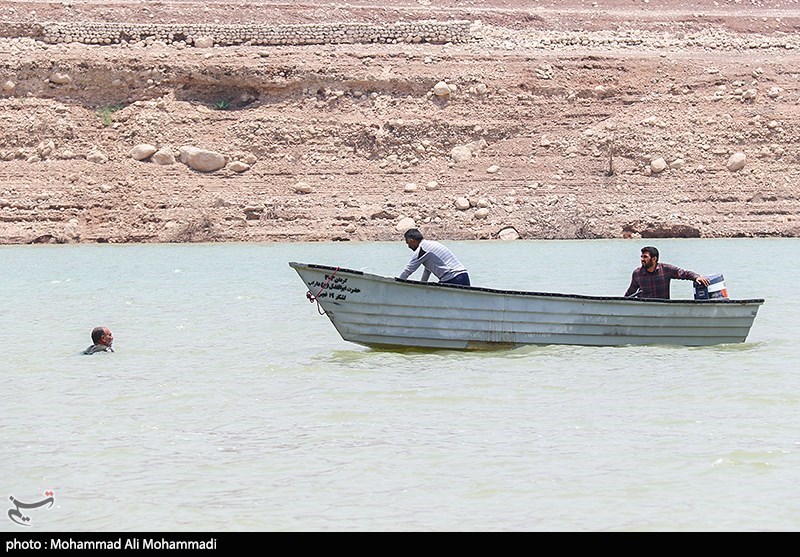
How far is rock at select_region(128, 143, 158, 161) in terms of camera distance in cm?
3431

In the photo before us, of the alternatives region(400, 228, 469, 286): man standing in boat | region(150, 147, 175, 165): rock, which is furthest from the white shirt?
region(150, 147, 175, 165): rock

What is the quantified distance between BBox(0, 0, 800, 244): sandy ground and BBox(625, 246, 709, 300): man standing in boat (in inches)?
700

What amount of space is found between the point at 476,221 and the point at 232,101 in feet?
27.1

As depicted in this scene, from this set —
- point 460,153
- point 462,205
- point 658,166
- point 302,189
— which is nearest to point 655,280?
point 462,205

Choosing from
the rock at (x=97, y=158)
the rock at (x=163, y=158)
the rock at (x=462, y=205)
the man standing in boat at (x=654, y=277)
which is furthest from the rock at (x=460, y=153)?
the man standing in boat at (x=654, y=277)

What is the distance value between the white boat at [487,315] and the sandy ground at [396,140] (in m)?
18.1

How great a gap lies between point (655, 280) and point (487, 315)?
1801mm

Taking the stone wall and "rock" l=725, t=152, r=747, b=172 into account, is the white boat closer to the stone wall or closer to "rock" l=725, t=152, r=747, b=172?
"rock" l=725, t=152, r=747, b=172

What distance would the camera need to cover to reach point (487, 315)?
13.6 metres

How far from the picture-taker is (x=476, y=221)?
106ft

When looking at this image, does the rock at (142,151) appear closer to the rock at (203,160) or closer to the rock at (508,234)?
the rock at (203,160)

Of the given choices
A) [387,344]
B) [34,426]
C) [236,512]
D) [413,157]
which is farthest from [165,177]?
[236,512]

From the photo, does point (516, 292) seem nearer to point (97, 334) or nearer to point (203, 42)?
point (97, 334)

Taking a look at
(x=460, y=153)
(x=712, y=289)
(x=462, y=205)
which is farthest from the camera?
(x=460, y=153)
